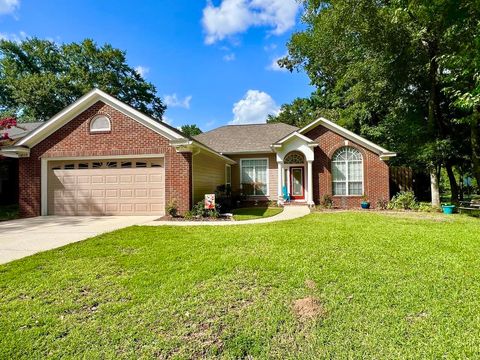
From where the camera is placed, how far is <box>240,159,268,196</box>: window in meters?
16.7

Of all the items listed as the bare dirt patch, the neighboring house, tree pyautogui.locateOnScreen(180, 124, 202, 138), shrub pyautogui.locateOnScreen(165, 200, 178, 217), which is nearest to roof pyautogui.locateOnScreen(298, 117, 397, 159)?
shrub pyautogui.locateOnScreen(165, 200, 178, 217)

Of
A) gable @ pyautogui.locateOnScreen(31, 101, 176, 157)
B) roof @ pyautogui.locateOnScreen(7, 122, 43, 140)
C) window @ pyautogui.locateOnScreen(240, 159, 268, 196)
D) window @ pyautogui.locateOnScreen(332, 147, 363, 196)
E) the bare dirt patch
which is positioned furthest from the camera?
window @ pyautogui.locateOnScreen(240, 159, 268, 196)

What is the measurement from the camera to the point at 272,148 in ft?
50.2

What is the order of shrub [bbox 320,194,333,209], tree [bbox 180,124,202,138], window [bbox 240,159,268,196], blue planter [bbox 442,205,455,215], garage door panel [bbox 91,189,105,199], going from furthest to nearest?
1. tree [bbox 180,124,202,138]
2. window [bbox 240,159,268,196]
3. shrub [bbox 320,194,333,209]
4. blue planter [bbox 442,205,455,215]
5. garage door panel [bbox 91,189,105,199]

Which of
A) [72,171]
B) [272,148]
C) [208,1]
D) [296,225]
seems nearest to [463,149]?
[272,148]

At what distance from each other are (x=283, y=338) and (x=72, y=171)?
12.2 m

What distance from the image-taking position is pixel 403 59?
13.8m

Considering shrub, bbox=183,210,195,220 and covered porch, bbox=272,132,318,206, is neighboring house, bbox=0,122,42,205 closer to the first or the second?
shrub, bbox=183,210,195,220

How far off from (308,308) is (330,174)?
1267cm

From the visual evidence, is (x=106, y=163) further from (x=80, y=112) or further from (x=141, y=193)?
(x=80, y=112)

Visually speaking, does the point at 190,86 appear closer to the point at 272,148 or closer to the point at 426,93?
the point at 272,148

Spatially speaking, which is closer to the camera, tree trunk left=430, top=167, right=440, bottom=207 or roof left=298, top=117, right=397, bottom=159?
tree trunk left=430, top=167, right=440, bottom=207

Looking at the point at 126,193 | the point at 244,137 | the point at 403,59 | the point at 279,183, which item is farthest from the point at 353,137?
the point at 126,193

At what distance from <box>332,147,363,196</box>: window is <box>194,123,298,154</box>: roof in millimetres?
3926
